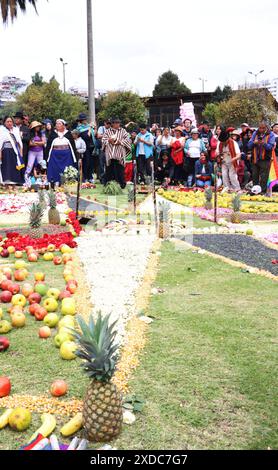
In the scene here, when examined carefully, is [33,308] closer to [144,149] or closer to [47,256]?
[47,256]

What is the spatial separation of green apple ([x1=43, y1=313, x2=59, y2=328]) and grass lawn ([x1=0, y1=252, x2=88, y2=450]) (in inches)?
3.2

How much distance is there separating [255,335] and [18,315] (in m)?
2.35

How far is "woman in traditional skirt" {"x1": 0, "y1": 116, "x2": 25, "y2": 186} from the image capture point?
17484 millimetres

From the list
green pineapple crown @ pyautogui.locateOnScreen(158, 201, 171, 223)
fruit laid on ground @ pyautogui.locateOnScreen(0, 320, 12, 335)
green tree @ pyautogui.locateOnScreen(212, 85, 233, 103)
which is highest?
green tree @ pyautogui.locateOnScreen(212, 85, 233, 103)

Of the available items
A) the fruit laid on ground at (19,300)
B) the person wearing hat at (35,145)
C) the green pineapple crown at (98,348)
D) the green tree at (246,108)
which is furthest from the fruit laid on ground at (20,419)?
the green tree at (246,108)

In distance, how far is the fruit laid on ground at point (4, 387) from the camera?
402cm

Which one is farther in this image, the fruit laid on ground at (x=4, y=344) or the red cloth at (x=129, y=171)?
the red cloth at (x=129, y=171)

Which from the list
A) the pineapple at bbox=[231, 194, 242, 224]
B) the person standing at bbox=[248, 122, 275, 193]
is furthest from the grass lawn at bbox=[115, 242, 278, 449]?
the person standing at bbox=[248, 122, 275, 193]

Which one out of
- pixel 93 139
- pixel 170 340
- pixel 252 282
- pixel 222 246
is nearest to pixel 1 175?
pixel 93 139

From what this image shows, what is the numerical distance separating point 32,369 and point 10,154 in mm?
14229

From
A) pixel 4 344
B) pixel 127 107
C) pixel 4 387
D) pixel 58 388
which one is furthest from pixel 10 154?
pixel 127 107

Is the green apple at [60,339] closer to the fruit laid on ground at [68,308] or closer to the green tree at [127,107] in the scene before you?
the fruit laid on ground at [68,308]

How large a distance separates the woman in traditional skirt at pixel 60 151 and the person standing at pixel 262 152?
5.95 meters

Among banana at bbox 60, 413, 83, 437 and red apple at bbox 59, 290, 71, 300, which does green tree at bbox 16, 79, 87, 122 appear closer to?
red apple at bbox 59, 290, 71, 300
